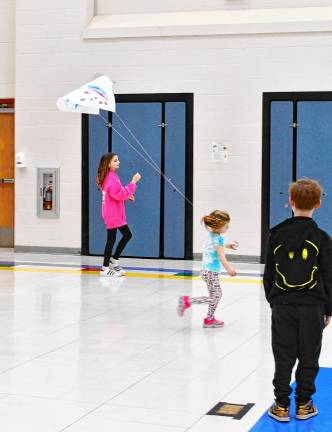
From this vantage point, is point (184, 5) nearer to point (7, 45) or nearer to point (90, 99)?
point (90, 99)

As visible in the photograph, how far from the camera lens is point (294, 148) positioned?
13969 millimetres

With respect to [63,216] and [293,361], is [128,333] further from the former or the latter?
[63,216]

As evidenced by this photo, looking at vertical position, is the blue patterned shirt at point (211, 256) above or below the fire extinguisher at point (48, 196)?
below

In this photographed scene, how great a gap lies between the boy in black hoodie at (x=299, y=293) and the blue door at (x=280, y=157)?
857cm

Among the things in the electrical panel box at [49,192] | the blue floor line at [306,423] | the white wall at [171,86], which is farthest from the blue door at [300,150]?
the blue floor line at [306,423]

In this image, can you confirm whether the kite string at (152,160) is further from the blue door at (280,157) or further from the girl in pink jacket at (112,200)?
the girl in pink jacket at (112,200)

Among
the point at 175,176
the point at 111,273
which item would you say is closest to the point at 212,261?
the point at 111,273

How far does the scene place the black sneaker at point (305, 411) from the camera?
5.53 m

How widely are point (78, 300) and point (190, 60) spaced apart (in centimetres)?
546

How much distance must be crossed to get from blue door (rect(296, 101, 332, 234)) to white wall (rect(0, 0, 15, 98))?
5.08m

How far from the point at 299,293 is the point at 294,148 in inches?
345

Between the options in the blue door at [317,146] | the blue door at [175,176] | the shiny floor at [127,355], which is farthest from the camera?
the blue door at [175,176]

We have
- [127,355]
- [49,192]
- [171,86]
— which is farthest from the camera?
[49,192]

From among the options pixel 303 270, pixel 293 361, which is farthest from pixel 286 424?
pixel 303 270
